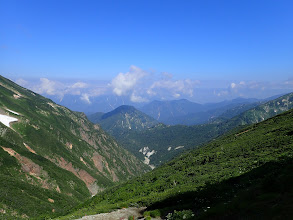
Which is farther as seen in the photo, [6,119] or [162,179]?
[6,119]

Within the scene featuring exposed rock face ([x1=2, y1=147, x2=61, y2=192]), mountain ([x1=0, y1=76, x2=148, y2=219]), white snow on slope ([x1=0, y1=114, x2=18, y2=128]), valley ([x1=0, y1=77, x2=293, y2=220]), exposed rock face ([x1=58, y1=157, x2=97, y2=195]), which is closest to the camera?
valley ([x1=0, y1=77, x2=293, y2=220])

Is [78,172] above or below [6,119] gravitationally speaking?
below

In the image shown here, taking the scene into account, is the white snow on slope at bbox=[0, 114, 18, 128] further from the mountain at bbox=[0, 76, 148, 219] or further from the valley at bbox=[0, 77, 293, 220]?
the valley at bbox=[0, 77, 293, 220]

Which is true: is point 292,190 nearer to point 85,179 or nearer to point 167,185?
point 167,185

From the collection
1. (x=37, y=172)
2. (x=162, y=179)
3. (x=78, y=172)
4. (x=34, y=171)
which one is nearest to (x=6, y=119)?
(x=78, y=172)

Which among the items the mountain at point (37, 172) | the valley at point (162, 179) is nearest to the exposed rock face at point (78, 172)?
the mountain at point (37, 172)

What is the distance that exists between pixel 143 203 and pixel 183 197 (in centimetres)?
624

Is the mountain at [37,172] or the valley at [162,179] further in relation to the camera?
the mountain at [37,172]

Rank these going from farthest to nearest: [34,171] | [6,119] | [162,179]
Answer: [6,119], [34,171], [162,179]

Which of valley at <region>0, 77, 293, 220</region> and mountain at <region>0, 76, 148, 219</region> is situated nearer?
valley at <region>0, 77, 293, 220</region>

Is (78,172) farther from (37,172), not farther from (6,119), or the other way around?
(6,119)

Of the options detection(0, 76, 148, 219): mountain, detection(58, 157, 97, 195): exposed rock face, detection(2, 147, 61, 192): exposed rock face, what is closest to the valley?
detection(0, 76, 148, 219): mountain

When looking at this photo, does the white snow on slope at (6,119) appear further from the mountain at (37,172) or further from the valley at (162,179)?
the valley at (162,179)

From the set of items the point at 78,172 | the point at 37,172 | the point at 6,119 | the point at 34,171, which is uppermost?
the point at 6,119
